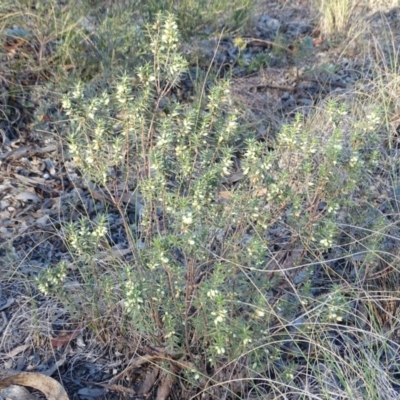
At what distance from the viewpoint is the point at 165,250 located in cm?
233

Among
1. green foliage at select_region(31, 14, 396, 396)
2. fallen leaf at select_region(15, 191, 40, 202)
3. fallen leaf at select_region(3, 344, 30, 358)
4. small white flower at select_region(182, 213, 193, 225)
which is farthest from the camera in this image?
fallen leaf at select_region(15, 191, 40, 202)

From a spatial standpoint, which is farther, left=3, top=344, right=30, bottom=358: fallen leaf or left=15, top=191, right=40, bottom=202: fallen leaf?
left=15, top=191, right=40, bottom=202: fallen leaf

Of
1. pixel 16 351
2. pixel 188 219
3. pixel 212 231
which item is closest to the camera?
pixel 188 219

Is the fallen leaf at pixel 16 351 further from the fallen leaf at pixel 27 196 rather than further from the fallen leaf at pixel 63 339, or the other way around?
the fallen leaf at pixel 27 196

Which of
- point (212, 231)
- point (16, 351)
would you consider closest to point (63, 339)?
point (16, 351)

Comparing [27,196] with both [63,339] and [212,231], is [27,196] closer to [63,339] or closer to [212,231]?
[63,339]

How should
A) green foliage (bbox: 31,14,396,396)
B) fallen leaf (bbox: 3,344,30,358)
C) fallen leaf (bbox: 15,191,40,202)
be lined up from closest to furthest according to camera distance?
green foliage (bbox: 31,14,396,396) < fallen leaf (bbox: 3,344,30,358) < fallen leaf (bbox: 15,191,40,202)

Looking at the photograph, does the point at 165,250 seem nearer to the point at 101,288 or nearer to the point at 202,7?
the point at 101,288

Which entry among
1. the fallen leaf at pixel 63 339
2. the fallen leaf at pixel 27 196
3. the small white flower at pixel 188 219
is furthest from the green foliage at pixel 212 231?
the fallen leaf at pixel 27 196

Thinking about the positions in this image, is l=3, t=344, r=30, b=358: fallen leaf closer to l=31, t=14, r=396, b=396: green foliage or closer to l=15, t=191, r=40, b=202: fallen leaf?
l=31, t=14, r=396, b=396: green foliage

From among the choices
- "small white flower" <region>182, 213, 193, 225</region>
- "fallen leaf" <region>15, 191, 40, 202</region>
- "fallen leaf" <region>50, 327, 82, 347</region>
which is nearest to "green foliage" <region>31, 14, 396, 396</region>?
"small white flower" <region>182, 213, 193, 225</region>

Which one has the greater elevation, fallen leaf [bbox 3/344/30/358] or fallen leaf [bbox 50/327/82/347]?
fallen leaf [bbox 50/327/82/347]

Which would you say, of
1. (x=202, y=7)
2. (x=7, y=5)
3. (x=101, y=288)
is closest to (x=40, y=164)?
(x=7, y=5)

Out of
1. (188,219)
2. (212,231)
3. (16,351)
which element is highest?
(188,219)
